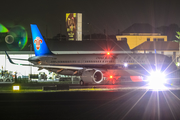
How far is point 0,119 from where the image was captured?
13070 millimetres

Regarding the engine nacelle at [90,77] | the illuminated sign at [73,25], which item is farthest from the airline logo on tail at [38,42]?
the illuminated sign at [73,25]

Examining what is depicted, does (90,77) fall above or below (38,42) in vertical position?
below

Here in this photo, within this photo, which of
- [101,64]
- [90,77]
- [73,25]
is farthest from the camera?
[73,25]

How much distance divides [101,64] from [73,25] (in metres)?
32.7

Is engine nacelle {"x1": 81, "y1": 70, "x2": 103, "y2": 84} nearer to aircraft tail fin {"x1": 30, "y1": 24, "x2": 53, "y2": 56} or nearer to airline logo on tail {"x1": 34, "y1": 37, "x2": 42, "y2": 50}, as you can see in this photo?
aircraft tail fin {"x1": 30, "y1": 24, "x2": 53, "y2": 56}

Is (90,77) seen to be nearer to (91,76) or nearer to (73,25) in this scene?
(91,76)

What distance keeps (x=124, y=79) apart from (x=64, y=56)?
12.1 metres

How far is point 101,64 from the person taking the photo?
44438 mm

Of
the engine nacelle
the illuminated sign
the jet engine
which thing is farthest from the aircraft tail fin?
the illuminated sign

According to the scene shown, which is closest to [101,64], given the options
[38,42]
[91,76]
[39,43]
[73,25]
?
[91,76]

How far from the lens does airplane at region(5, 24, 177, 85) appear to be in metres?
38.1

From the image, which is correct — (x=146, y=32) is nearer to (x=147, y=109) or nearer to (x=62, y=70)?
(x=62, y=70)

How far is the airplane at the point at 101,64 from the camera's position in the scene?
3812 centimetres

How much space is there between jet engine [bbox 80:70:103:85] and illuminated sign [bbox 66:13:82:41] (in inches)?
1487
